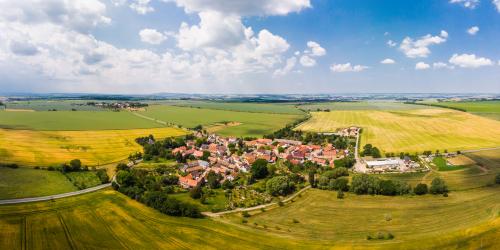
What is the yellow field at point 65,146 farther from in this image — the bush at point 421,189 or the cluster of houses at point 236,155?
the bush at point 421,189

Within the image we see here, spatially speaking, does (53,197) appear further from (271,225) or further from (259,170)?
(259,170)

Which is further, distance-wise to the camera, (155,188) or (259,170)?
(259,170)

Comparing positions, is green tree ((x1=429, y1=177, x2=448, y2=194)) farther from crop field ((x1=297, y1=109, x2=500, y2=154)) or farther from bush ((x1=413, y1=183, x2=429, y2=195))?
crop field ((x1=297, y1=109, x2=500, y2=154))

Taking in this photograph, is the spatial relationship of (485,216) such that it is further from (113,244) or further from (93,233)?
(93,233)

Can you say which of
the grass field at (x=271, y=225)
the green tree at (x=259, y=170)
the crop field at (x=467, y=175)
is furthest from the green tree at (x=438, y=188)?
the green tree at (x=259, y=170)

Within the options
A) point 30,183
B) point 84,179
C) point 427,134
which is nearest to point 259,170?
point 84,179

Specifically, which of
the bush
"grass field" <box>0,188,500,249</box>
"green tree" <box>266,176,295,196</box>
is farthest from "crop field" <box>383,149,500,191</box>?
"green tree" <box>266,176,295,196</box>

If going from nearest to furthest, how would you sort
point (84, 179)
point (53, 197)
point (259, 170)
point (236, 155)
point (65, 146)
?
1. point (53, 197)
2. point (84, 179)
3. point (259, 170)
4. point (65, 146)
5. point (236, 155)
